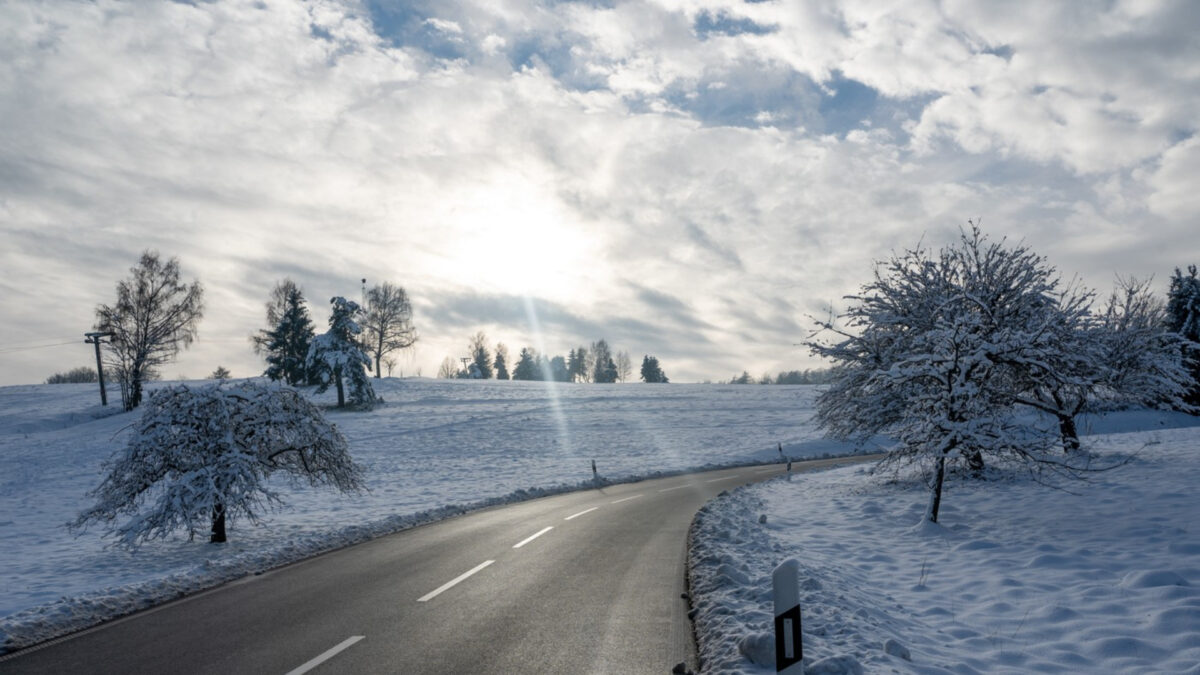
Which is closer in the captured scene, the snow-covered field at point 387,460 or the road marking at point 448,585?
the road marking at point 448,585

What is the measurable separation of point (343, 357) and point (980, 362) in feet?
154

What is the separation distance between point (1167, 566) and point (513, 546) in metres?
9.94

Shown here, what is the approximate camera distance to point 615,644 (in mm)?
6520

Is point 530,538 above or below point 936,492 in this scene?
below

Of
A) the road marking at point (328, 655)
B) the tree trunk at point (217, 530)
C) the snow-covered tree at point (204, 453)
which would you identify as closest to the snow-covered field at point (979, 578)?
the road marking at point (328, 655)

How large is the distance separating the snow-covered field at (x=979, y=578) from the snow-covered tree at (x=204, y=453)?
9.24 m

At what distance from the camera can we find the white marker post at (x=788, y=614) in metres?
4.16

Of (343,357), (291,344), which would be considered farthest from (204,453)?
(291,344)

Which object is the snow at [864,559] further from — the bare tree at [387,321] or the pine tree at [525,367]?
the pine tree at [525,367]

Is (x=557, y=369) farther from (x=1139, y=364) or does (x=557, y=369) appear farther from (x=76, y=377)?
(x=1139, y=364)

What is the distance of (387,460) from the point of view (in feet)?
111

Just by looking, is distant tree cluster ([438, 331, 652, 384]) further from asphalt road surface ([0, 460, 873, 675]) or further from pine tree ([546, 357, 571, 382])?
asphalt road surface ([0, 460, 873, 675])

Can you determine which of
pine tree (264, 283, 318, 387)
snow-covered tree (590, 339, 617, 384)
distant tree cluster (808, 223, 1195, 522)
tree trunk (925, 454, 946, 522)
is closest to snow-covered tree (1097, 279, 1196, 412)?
distant tree cluster (808, 223, 1195, 522)

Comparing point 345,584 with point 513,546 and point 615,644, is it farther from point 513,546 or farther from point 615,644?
point 615,644
